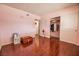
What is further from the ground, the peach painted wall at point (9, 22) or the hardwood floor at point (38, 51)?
the peach painted wall at point (9, 22)

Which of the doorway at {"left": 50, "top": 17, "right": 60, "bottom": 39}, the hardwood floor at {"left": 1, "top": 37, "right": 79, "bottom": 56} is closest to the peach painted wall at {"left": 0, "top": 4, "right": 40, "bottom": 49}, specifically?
the hardwood floor at {"left": 1, "top": 37, "right": 79, "bottom": 56}

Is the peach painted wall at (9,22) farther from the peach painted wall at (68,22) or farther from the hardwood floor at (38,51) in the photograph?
the peach painted wall at (68,22)

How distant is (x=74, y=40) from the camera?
3264mm

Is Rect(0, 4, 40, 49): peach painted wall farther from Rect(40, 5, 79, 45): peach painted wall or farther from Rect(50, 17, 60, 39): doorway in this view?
Rect(50, 17, 60, 39): doorway

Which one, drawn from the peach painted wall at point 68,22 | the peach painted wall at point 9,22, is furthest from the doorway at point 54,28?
the peach painted wall at point 9,22

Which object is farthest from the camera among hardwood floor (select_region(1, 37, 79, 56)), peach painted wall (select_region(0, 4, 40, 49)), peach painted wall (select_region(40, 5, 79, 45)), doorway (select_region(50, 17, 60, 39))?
doorway (select_region(50, 17, 60, 39))

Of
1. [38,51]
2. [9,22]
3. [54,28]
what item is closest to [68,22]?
[54,28]

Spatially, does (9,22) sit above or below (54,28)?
above

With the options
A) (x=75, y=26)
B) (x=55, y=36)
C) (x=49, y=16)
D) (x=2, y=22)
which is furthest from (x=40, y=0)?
(x=55, y=36)

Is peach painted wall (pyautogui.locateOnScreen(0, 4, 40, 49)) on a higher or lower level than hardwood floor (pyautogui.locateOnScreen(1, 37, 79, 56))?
higher

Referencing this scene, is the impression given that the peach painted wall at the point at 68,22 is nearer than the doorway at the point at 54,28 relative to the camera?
Yes

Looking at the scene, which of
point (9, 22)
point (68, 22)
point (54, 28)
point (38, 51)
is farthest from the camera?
point (54, 28)

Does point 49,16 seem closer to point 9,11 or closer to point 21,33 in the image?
point 21,33

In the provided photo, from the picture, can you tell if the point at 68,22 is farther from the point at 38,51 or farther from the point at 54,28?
the point at 38,51
